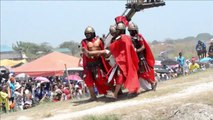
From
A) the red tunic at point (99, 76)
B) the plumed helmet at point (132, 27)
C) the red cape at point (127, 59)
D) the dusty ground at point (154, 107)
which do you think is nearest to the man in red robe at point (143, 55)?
the plumed helmet at point (132, 27)

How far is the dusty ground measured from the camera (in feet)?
28.0

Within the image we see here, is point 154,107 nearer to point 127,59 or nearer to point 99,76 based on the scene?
point 127,59

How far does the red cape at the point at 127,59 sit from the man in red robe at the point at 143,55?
347mm

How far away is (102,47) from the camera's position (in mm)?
11172

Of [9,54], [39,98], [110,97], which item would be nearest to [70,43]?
[9,54]

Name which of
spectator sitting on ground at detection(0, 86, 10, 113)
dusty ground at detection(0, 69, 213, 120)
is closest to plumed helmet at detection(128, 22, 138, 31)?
dusty ground at detection(0, 69, 213, 120)

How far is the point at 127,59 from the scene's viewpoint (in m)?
10.5

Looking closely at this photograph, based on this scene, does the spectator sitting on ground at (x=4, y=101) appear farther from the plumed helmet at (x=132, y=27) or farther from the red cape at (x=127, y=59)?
the plumed helmet at (x=132, y=27)

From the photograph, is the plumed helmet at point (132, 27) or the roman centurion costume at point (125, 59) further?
the plumed helmet at point (132, 27)

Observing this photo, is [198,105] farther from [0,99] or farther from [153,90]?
[0,99]

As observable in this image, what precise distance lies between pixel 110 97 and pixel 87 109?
1.36 m

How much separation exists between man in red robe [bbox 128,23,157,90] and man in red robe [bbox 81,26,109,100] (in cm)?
80

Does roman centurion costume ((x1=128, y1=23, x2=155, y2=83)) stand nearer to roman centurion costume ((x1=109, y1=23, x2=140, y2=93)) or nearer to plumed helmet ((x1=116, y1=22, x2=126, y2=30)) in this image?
plumed helmet ((x1=116, y1=22, x2=126, y2=30))

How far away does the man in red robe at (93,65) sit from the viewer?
11.1m
